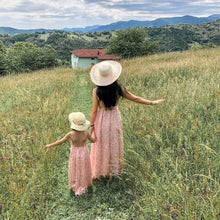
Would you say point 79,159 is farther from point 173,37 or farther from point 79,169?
point 173,37

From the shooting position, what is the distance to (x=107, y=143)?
3.16 metres

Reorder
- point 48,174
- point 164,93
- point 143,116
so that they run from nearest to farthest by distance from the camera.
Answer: point 48,174 → point 143,116 → point 164,93

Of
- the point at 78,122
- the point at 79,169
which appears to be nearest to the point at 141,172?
the point at 79,169

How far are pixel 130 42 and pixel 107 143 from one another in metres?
31.0

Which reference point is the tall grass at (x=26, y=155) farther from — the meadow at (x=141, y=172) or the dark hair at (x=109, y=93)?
the dark hair at (x=109, y=93)

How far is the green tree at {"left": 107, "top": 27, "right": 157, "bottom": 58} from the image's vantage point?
3139cm

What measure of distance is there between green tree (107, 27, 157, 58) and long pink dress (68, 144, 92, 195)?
3010 cm

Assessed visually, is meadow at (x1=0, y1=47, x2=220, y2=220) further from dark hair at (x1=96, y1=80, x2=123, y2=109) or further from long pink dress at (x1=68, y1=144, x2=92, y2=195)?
dark hair at (x1=96, y1=80, x2=123, y2=109)

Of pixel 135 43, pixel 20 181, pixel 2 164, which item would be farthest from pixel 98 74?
pixel 135 43

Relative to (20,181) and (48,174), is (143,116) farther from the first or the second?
(20,181)

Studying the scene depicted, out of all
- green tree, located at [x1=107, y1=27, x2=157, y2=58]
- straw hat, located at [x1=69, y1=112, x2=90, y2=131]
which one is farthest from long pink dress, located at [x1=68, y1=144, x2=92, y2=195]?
green tree, located at [x1=107, y1=27, x2=157, y2=58]

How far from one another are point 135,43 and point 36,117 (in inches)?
1163

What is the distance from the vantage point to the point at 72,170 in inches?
121

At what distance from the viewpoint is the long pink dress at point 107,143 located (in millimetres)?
3084
